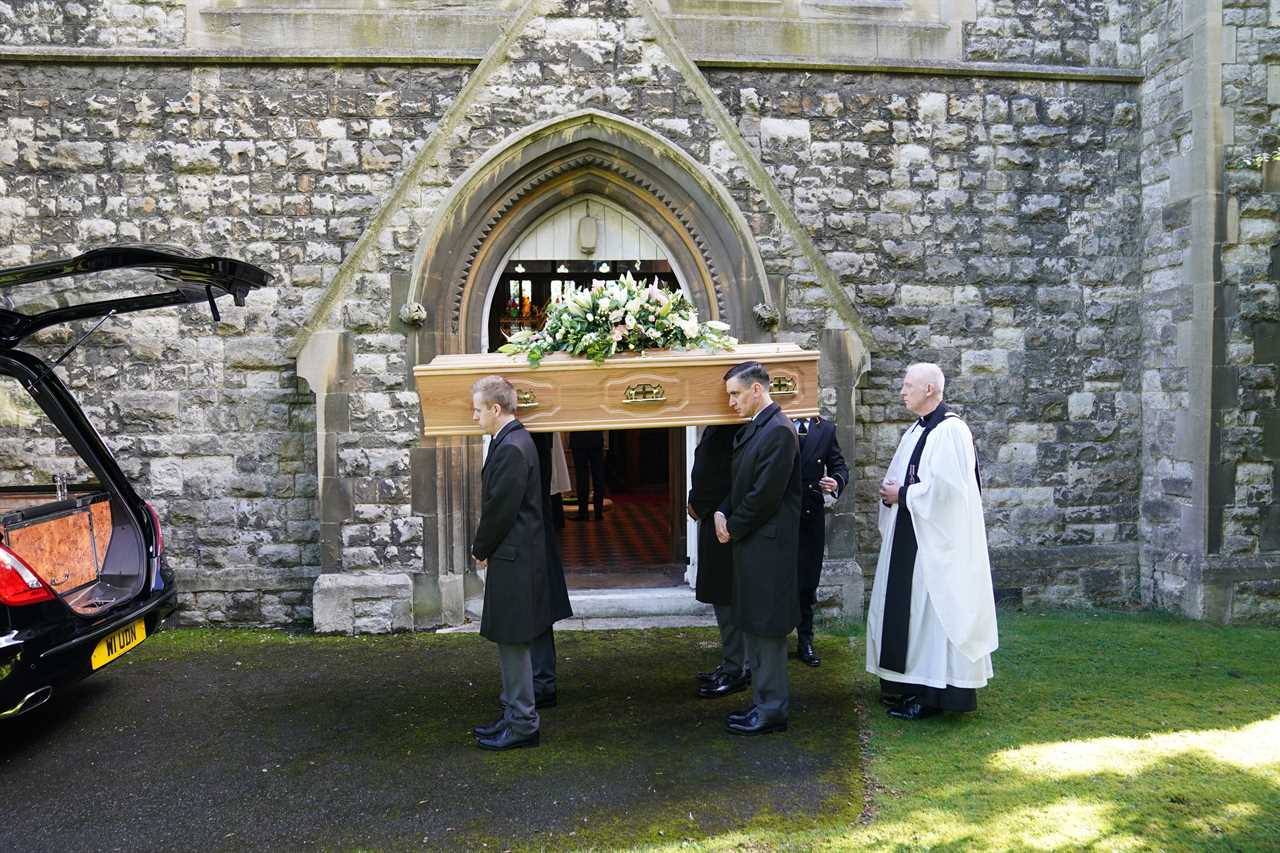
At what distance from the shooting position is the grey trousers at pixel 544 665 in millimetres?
5457

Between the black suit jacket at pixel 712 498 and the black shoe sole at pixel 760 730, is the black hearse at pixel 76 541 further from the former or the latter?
the black shoe sole at pixel 760 730

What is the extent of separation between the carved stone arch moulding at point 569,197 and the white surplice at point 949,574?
224cm

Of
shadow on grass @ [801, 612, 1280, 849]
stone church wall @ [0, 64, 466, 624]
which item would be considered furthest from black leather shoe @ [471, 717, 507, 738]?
stone church wall @ [0, 64, 466, 624]

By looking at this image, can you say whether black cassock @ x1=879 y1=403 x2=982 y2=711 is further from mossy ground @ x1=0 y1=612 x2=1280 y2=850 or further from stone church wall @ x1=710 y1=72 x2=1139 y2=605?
stone church wall @ x1=710 y1=72 x2=1139 y2=605

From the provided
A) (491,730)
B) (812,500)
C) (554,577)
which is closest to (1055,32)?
(812,500)

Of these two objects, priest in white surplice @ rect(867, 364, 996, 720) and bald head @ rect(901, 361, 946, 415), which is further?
bald head @ rect(901, 361, 946, 415)

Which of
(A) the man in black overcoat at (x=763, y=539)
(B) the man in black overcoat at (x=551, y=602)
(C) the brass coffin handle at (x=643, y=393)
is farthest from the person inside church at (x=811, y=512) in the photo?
(B) the man in black overcoat at (x=551, y=602)

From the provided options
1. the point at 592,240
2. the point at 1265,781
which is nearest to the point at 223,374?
the point at 592,240

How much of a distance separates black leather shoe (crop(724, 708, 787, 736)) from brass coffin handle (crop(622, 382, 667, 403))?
1.72 meters

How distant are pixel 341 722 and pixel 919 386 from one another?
12.1ft

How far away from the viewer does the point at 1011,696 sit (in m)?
5.62

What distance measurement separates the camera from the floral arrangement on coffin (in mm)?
5023

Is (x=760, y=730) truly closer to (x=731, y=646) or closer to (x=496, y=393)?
(x=731, y=646)

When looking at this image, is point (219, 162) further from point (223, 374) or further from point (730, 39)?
point (730, 39)
